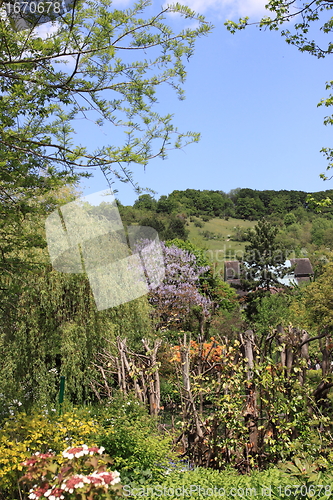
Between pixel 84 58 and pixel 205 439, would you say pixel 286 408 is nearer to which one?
pixel 205 439

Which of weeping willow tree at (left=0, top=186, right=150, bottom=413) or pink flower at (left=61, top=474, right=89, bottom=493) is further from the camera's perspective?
weeping willow tree at (left=0, top=186, right=150, bottom=413)

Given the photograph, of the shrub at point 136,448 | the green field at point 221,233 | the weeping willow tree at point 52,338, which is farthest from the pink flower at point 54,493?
the green field at point 221,233

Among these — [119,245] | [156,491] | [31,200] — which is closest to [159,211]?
[119,245]

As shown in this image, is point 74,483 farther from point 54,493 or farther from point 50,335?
point 50,335

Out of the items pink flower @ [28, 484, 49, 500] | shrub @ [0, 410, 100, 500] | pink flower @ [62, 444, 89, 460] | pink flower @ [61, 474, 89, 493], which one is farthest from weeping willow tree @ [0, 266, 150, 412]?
pink flower @ [61, 474, 89, 493]

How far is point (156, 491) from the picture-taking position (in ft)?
12.3

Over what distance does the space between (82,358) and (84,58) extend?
623cm

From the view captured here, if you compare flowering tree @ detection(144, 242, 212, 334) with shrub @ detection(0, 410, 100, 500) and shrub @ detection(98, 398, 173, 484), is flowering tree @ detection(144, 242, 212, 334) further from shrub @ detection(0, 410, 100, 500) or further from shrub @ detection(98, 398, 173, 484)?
shrub @ detection(98, 398, 173, 484)

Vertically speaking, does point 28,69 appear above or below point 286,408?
above

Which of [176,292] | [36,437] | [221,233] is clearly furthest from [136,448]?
[221,233]

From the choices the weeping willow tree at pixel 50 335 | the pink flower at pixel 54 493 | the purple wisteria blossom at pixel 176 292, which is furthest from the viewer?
the purple wisteria blossom at pixel 176 292

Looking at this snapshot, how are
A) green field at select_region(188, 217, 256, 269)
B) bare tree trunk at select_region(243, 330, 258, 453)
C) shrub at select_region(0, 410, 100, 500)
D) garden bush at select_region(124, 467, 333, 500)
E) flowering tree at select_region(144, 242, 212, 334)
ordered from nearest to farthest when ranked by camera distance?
garden bush at select_region(124, 467, 333, 500), shrub at select_region(0, 410, 100, 500), bare tree trunk at select_region(243, 330, 258, 453), flowering tree at select_region(144, 242, 212, 334), green field at select_region(188, 217, 256, 269)

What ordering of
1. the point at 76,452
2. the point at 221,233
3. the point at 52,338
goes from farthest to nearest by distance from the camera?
the point at 221,233, the point at 52,338, the point at 76,452

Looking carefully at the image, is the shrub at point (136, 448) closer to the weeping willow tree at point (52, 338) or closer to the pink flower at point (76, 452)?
the pink flower at point (76, 452)
